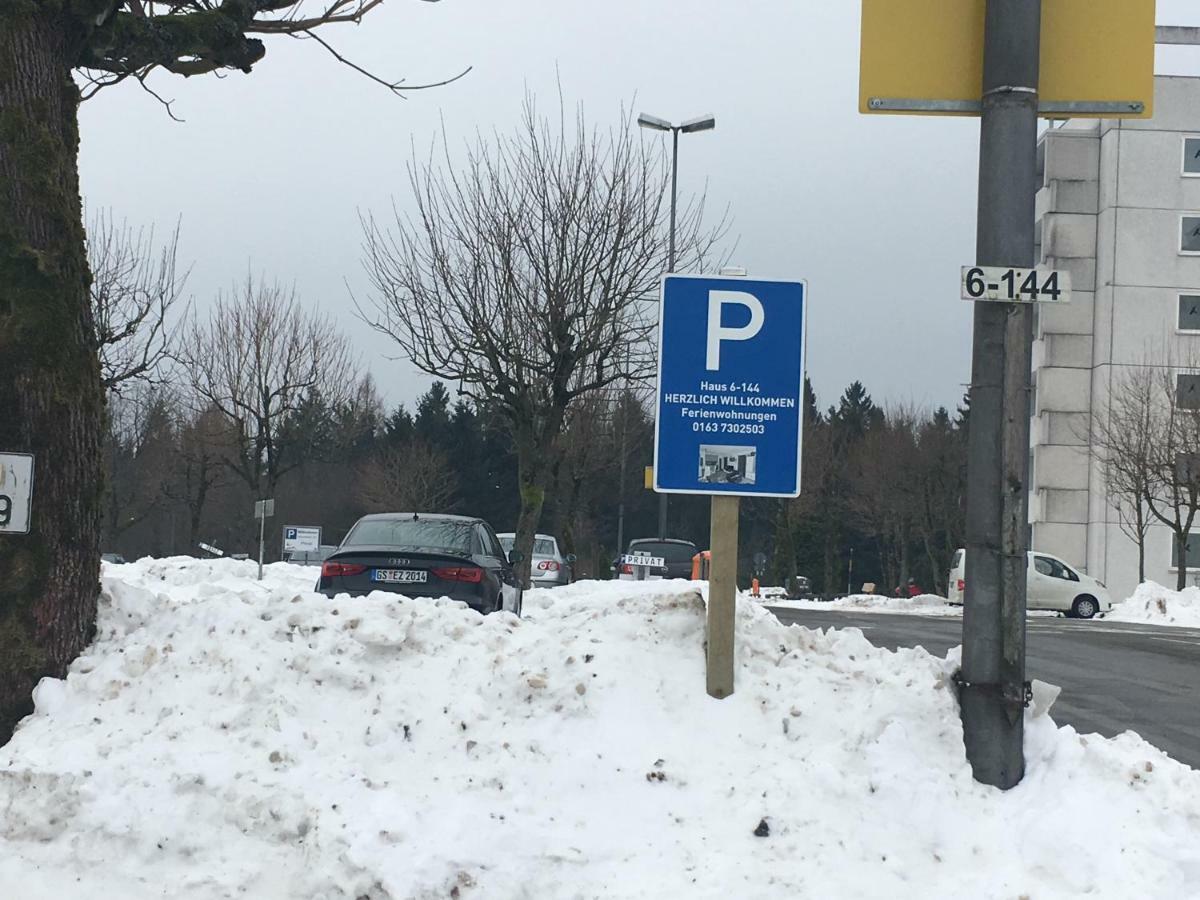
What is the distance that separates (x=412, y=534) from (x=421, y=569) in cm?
155

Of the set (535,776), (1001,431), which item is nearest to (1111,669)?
(1001,431)

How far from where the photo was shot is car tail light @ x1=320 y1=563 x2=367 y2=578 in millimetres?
13523

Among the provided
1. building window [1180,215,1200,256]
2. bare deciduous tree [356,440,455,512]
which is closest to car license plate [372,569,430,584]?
building window [1180,215,1200,256]

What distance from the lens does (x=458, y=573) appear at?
522 inches

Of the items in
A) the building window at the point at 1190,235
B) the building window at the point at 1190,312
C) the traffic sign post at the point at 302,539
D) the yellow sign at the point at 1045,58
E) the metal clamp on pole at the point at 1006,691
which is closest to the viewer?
the metal clamp on pole at the point at 1006,691

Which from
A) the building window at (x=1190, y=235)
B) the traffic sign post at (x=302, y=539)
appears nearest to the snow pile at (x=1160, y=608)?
the traffic sign post at (x=302, y=539)

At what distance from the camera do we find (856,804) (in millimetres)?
5758

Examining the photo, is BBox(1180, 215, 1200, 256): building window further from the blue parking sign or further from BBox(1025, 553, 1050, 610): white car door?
the blue parking sign

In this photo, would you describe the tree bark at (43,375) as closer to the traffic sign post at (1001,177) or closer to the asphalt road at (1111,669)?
the traffic sign post at (1001,177)

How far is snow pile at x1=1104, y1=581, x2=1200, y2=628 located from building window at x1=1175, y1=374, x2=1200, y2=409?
760 cm

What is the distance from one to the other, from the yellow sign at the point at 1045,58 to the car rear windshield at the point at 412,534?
8.36 m

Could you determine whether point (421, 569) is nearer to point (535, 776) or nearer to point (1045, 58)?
point (535, 776)

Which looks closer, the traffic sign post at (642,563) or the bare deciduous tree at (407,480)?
the traffic sign post at (642,563)

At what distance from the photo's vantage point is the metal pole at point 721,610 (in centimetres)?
646
